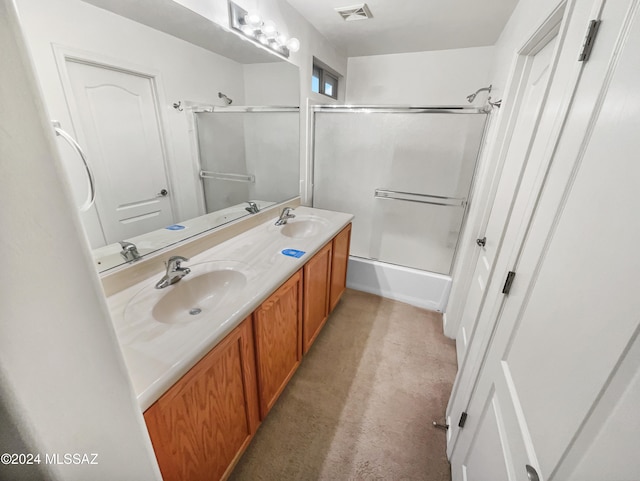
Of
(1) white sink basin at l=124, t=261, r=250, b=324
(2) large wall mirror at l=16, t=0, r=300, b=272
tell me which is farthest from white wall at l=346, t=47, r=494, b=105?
(1) white sink basin at l=124, t=261, r=250, b=324

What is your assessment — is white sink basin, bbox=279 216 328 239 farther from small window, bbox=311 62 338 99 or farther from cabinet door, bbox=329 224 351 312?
small window, bbox=311 62 338 99

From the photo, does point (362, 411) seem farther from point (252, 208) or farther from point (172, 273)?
point (252, 208)

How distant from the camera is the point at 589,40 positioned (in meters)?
0.58

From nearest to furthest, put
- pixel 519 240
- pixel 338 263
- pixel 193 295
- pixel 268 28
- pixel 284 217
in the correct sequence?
pixel 519 240 < pixel 193 295 < pixel 268 28 < pixel 284 217 < pixel 338 263

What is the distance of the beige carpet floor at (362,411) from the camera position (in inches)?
47.8

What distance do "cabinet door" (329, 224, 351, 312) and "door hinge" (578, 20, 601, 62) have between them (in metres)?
1.44

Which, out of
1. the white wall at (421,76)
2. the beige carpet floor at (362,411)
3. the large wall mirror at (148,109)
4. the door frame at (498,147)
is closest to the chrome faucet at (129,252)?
the large wall mirror at (148,109)

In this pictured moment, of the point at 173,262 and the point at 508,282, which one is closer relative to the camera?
the point at 508,282

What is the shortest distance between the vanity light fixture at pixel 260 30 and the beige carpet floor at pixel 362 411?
2112 mm

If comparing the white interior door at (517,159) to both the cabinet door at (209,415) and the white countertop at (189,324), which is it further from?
the cabinet door at (209,415)

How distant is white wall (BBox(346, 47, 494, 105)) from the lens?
99.3 inches

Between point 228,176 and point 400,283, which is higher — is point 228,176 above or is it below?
above

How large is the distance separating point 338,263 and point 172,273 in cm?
129

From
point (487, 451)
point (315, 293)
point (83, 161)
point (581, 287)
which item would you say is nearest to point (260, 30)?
point (83, 161)
